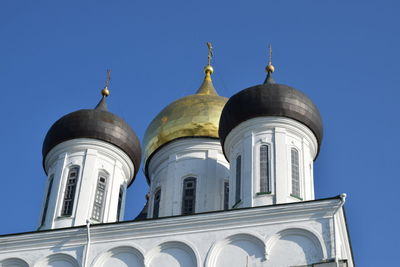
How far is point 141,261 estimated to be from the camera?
18.2 m

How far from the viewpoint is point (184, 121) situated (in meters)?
22.8

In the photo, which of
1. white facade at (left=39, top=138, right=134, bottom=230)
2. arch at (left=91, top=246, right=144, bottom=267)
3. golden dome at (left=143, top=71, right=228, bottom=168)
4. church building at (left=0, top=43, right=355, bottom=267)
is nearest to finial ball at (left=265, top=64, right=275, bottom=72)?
church building at (left=0, top=43, right=355, bottom=267)

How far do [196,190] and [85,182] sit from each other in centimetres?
260

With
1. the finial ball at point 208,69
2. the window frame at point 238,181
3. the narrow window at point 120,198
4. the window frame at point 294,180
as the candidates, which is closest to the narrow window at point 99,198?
the narrow window at point 120,198

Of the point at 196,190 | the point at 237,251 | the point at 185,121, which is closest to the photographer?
the point at 237,251

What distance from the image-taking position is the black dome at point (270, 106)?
65.4 feet

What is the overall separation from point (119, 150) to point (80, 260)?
3599mm

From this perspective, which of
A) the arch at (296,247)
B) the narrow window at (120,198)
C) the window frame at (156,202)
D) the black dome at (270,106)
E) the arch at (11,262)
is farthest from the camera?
the window frame at (156,202)

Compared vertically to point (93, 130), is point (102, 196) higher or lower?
lower

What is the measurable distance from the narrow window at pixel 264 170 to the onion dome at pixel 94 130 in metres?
3.41

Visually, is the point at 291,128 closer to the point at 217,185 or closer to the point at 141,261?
the point at 217,185

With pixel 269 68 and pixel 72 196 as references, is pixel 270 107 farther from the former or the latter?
pixel 72 196

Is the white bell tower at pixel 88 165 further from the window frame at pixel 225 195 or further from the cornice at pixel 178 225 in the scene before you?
the window frame at pixel 225 195

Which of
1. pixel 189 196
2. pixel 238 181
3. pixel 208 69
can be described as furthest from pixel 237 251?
pixel 208 69
